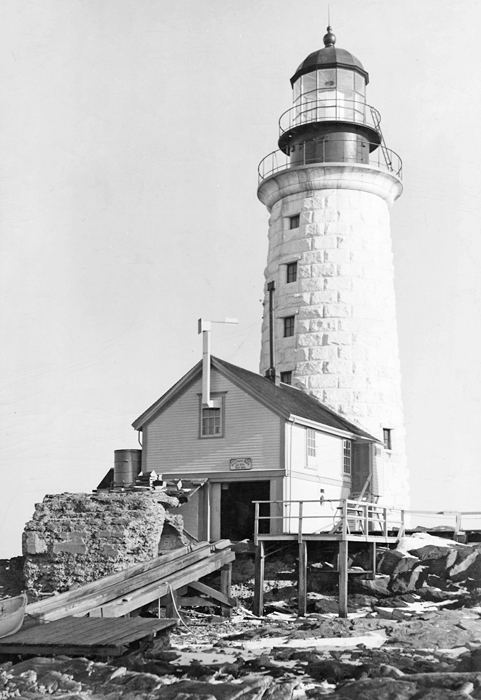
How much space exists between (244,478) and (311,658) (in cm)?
1075

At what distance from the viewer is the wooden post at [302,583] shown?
2170 cm

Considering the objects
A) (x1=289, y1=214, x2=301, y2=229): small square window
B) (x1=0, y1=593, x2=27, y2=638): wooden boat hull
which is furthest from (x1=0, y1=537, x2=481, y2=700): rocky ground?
(x1=289, y1=214, x2=301, y2=229): small square window

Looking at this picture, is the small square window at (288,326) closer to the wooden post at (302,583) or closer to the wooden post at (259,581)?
the wooden post at (259,581)

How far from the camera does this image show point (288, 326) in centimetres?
3194

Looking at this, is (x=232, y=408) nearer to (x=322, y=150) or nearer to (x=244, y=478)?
(x=244, y=478)

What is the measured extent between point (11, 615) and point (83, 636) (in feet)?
4.72

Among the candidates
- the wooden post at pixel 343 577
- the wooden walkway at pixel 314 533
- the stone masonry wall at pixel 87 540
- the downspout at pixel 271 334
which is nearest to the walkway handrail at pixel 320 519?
the wooden walkway at pixel 314 533

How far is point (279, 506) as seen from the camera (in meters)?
25.4

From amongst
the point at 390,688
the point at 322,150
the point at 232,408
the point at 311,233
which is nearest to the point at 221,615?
the point at 232,408

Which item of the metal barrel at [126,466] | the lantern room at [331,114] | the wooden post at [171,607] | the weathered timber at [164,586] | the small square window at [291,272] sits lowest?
the wooden post at [171,607]

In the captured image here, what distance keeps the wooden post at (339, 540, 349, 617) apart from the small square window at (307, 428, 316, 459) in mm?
4524

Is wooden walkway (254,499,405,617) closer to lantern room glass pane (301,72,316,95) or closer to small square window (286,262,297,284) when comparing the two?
small square window (286,262,297,284)

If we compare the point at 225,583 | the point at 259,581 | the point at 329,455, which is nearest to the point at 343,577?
the point at 259,581

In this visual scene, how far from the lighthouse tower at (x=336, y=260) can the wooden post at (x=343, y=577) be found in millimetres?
8202
